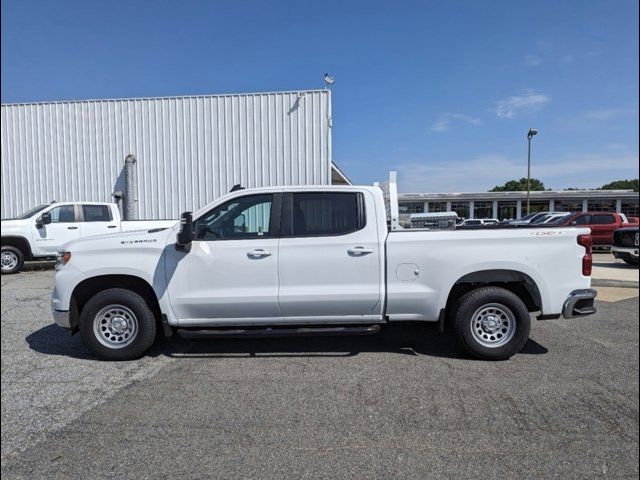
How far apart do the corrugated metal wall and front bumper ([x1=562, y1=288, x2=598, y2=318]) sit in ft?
37.2

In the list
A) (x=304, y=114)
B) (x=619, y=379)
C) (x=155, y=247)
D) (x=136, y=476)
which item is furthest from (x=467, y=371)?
(x=304, y=114)

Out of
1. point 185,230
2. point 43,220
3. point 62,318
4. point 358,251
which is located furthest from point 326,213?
point 43,220

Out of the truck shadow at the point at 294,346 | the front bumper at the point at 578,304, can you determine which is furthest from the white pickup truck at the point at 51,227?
the front bumper at the point at 578,304

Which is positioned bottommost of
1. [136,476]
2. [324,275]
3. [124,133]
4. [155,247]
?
[136,476]

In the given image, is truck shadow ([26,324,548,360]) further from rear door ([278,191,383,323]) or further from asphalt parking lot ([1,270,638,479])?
rear door ([278,191,383,323])

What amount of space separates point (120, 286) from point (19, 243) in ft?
30.0

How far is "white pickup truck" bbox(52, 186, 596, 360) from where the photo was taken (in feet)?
16.0

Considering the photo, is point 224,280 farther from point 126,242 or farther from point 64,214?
point 64,214

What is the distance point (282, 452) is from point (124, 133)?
15.9 meters

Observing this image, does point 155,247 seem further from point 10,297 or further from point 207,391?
point 10,297

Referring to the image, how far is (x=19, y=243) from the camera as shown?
1213cm

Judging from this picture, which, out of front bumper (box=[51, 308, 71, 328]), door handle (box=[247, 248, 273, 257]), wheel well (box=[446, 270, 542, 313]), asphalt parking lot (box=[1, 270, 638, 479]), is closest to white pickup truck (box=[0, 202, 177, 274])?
front bumper (box=[51, 308, 71, 328])

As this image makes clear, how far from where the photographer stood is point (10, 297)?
29.0ft

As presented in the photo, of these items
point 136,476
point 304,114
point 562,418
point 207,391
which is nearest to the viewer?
point 136,476
